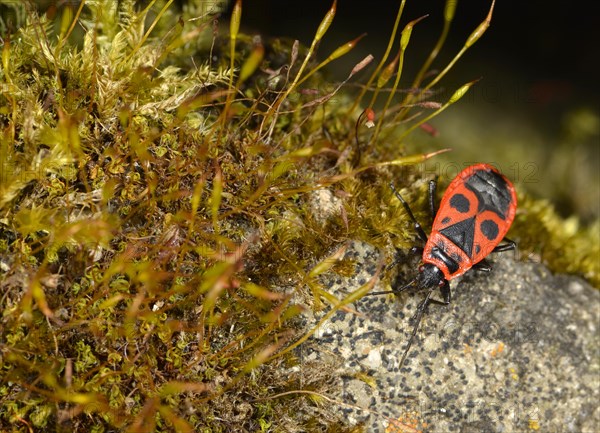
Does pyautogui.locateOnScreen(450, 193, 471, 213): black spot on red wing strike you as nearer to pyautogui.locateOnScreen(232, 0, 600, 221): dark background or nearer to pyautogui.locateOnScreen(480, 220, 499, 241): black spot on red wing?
pyautogui.locateOnScreen(480, 220, 499, 241): black spot on red wing

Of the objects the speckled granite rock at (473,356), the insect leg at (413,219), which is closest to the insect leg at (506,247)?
the speckled granite rock at (473,356)

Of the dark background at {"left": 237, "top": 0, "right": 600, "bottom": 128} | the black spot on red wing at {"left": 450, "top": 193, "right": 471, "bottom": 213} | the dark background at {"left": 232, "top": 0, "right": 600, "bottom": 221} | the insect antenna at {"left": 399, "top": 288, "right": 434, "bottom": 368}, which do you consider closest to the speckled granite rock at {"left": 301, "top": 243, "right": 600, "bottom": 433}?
the insect antenna at {"left": 399, "top": 288, "right": 434, "bottom": 368}

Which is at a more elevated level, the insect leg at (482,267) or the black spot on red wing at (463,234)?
the black spot on red wing at (463,234)

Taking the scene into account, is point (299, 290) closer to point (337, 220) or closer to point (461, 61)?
point (337, 220)

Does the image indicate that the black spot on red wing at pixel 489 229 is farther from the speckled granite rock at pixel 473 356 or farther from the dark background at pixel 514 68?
the dark background at pixel 514 68

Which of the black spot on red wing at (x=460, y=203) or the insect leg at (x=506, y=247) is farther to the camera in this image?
the insect leg at (x=506, y=247)

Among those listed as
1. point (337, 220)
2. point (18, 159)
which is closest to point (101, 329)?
point (18, 159)
